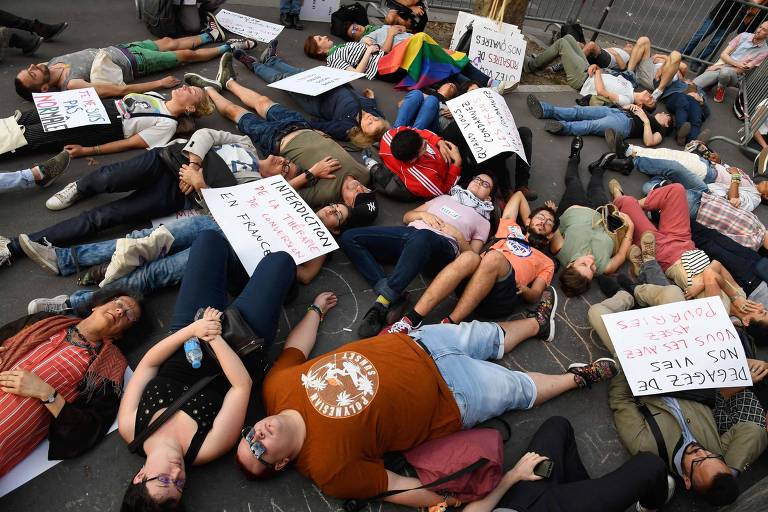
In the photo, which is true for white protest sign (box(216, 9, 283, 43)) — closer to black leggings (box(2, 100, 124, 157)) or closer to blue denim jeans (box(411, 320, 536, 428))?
black leggings (box(2, 100, 124, 157))

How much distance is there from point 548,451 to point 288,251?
2087 mm

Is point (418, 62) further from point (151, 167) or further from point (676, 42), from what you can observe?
point (676, 42)

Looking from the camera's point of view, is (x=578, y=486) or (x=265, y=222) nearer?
(x=578, y=486)

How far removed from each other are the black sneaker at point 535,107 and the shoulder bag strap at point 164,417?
5412 millimetres

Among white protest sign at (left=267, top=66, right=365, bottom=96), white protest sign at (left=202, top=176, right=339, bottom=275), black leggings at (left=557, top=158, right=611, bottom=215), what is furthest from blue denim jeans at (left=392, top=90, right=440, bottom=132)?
white protest sign at (left=202, top=176, right=339, bottom=275)

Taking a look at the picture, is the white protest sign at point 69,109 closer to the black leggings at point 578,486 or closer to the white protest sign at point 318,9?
the white protest sign at point 318,9

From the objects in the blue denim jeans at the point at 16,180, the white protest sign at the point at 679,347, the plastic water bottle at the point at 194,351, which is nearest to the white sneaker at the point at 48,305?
the plastic water bottle at the point at 194,351

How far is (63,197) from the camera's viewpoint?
361cm

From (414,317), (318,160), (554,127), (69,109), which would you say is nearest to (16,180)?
(69,109)

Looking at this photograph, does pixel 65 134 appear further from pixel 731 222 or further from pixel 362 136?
pixel 731 222

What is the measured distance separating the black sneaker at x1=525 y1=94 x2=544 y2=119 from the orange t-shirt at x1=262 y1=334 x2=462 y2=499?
458cm

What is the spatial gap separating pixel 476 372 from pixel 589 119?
A: 4.74 metres

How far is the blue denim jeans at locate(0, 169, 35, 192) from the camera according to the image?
3540 millimetres

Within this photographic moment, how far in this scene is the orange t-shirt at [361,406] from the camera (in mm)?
2293
